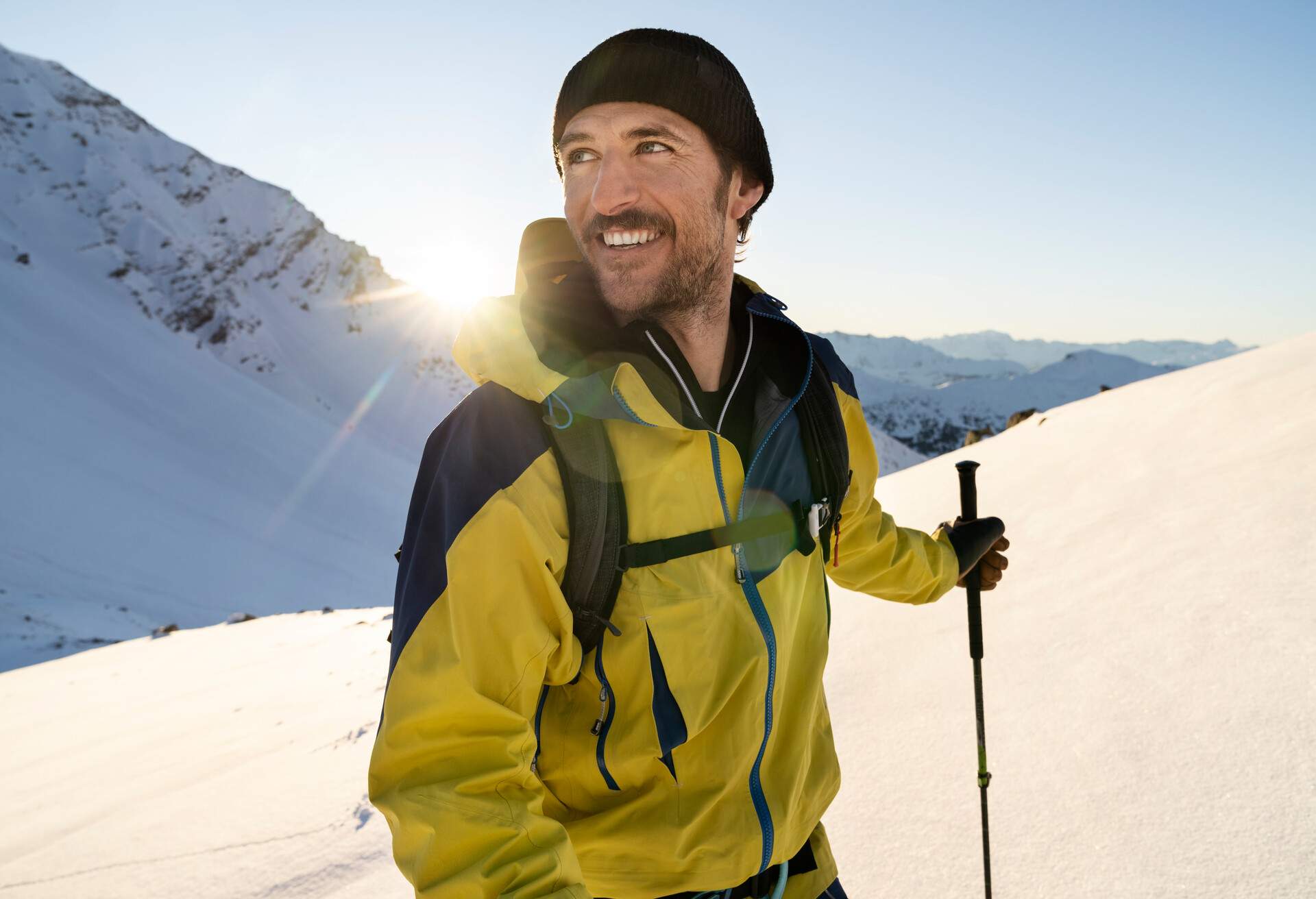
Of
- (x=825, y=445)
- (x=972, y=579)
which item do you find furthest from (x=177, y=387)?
(x=825, y=445)

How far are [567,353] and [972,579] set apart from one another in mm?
1741

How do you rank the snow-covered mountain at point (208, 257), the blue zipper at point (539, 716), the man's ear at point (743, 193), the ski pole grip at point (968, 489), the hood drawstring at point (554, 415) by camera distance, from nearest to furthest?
the hood drawstring at point (554, 415) → the blue zipper at point (539, 716) → the man's ear at point (743, 193) → the ski pole grip at point (968, 489) → the snow-covered mountain at point (208, 257)

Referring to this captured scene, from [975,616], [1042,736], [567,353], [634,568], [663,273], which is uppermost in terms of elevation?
[663,273]

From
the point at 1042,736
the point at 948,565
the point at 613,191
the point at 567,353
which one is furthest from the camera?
the point at 1042,736

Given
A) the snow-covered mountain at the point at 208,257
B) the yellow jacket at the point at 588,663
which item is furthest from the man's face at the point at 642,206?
the snow-covered mountain at the point at 208,257

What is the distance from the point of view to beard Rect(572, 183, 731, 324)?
5.45 feet

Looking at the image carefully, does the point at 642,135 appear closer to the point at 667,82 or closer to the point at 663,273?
the point at 667,82

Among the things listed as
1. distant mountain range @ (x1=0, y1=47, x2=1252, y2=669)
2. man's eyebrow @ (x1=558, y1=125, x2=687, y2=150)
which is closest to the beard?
man's eyebrow @ (x1=558, y1=125, x2=687, y2=150)

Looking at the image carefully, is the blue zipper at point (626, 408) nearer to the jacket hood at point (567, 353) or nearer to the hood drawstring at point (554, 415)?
the jacket hood at point (567, 353)

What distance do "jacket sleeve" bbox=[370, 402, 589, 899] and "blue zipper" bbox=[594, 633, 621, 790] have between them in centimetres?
9

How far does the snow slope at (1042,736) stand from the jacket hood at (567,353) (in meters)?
0.84

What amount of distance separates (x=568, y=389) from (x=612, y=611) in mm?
423

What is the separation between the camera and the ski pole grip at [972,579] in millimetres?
2324

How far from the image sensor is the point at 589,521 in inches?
50.7
